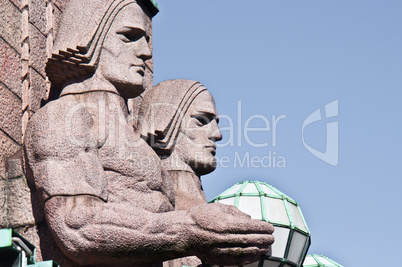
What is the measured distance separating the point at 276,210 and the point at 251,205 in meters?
0.25

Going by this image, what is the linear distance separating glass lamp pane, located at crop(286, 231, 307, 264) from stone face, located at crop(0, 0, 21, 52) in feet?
10.3

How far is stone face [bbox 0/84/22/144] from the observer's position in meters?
9.27

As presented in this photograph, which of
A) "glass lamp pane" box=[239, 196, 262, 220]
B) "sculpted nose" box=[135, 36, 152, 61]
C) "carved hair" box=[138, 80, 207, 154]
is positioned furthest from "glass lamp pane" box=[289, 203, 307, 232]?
"sculpted nose" box=[135, 36, 152, 61]

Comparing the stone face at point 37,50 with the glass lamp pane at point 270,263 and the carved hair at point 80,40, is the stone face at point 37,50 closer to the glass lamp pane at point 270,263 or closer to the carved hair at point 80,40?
the carved hair at point 80,40

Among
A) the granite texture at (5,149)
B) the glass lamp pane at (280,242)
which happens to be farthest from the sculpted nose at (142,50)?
the glass lamp pane at (280,242)

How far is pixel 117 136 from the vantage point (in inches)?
359

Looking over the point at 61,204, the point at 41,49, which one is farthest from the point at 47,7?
the point at 61,204

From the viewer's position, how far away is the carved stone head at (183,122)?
1046cm

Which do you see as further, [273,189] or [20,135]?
[273,189]

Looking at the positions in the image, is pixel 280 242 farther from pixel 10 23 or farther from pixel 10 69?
pixel 10 23

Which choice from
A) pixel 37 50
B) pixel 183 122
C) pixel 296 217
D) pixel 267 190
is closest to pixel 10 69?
pixel 37 50

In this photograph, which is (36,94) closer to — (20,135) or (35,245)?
(20,135)

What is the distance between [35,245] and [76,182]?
0.66 metres

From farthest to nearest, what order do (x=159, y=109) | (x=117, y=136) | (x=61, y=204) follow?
(x=159, y=109)
(x=117, y=136)
(x=61, y=204)
